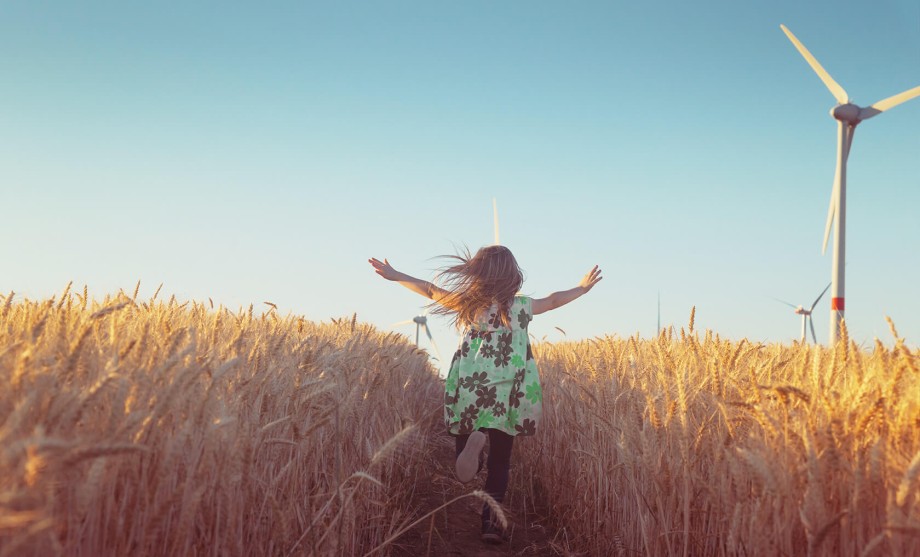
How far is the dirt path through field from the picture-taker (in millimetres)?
4816

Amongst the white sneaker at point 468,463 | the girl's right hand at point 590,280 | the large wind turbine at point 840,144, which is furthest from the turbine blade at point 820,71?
the white sneaker at point 468,463

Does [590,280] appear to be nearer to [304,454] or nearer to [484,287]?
[484,287]

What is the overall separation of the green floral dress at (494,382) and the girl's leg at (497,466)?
75 mm

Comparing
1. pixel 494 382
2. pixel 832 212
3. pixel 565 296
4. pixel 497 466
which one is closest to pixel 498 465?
pixel 497 466

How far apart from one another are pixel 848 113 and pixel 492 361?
17424 mm

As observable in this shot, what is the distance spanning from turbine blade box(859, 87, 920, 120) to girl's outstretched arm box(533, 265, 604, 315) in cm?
1472

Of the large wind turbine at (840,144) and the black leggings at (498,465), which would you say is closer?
the black leggings at (498,465)

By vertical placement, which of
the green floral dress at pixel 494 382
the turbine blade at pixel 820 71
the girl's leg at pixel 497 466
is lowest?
the girl's leg at pixel 497 466

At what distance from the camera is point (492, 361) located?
528cm

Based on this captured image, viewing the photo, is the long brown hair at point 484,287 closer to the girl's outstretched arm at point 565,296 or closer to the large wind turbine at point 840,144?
the girl's outstretched arm at point 565,296

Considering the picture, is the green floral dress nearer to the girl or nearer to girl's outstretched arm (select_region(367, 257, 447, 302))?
the girl

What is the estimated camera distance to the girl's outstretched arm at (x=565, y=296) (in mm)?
5676

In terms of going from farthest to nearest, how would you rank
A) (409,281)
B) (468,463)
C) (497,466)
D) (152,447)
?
(409,281) < (497,466) < (468,463) < (152,447)

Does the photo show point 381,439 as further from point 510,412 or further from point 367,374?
point 510,412
